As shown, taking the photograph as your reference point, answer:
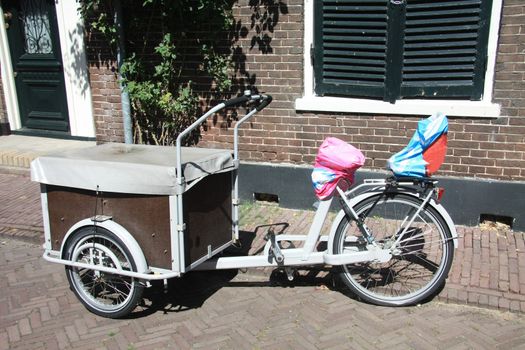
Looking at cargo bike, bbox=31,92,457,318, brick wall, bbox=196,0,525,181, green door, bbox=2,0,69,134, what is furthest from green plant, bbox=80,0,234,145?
cargo bike, bbox=31,92,457,318

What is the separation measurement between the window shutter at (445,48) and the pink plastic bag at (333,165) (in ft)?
6.05

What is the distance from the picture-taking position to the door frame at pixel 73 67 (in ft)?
23.2

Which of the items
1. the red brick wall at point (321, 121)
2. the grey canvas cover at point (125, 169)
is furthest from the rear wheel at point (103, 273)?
the red brick wall at point (321, 121)

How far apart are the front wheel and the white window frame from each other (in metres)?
1.36

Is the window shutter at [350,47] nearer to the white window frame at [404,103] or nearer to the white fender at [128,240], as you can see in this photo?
the white window frame at [404,103]

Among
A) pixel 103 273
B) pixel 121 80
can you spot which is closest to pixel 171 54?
pixel 121 80

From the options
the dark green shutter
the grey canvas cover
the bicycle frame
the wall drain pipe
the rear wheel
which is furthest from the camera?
the wall drain pipe

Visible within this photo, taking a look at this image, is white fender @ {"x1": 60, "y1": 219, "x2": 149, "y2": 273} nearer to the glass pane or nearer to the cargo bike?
the cargo bike

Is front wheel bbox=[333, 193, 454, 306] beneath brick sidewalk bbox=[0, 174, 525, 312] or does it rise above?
above

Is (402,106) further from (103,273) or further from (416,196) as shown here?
(103,273)

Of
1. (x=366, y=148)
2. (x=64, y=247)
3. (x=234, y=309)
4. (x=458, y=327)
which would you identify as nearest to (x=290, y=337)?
(x=234, y=309)

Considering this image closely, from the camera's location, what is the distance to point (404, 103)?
16.3 feet

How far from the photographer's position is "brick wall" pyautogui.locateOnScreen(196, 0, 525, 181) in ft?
14.9

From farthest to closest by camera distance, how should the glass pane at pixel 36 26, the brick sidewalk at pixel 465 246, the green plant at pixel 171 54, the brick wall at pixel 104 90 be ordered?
the glass pane at pixel 36 26 → the brick wall at pixel 104 90 → the green plant at pixel 171 54 → the brick sidewalk at pixel 465 246
